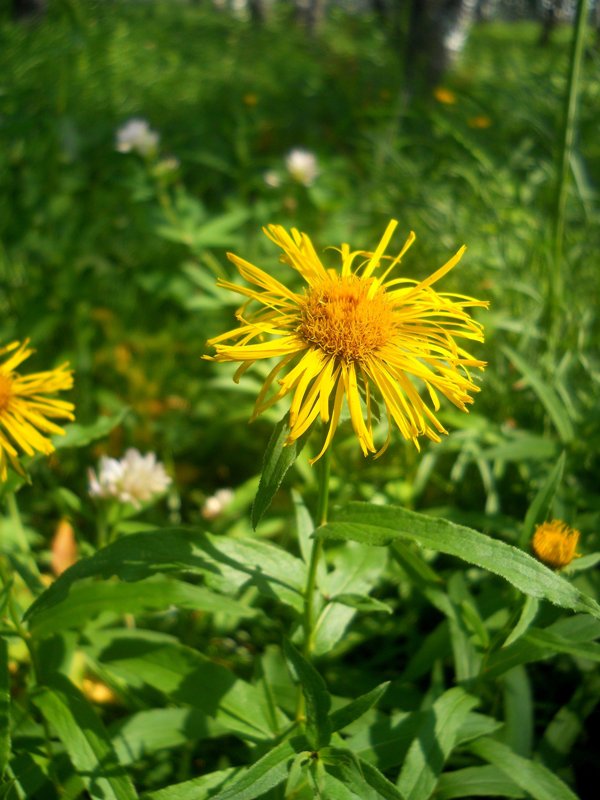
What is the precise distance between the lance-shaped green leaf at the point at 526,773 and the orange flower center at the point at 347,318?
0.71 metres

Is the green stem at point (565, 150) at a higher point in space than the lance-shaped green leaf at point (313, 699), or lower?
higher

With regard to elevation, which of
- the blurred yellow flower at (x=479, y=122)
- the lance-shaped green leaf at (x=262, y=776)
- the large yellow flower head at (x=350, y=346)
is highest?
the large yellow flower head at (x=350, y=346)

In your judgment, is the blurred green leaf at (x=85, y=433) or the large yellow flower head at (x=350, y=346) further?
the blurred green leaf at (x=85, y=433)

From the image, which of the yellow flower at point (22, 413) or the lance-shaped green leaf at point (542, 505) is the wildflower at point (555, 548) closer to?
the lance-shaped green leaf at point (542, 505)

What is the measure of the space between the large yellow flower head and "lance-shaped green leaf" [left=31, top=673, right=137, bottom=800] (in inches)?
23.1

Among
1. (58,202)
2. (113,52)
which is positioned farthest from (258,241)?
(113,52)

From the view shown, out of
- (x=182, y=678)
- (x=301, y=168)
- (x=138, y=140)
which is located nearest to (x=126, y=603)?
(x=182, y=678)

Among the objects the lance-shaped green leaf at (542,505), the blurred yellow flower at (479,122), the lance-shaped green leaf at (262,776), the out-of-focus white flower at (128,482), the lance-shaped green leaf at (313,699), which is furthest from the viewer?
the blurred yellow flower at (479,122)

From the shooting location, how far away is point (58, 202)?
2.93 m

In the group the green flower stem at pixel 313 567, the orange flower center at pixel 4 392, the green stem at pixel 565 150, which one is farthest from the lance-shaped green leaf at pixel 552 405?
the orange flower center at pixel 4 392

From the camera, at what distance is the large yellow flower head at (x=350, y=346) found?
96 cm

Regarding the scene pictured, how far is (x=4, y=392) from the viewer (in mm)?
1219

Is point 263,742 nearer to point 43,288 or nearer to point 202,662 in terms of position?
point 202,662

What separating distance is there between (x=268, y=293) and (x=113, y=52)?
5327 millimetres
